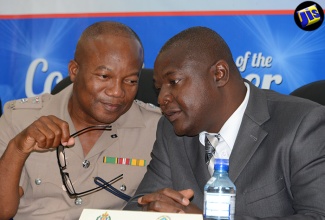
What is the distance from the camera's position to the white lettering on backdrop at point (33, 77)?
13.4 feet

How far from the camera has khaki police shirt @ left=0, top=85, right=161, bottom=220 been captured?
2.79 metres

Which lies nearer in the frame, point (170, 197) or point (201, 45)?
point (170, 197)

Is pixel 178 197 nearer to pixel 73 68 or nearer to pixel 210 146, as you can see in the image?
pixel 210 146

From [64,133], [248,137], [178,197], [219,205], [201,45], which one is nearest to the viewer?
[219,205]

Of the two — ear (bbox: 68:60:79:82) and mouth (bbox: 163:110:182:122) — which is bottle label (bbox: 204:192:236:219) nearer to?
mouth (bbox: 163:110:182:122)

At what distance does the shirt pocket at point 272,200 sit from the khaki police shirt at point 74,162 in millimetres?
727

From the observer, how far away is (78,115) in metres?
3.01

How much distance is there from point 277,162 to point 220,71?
1.48 feet

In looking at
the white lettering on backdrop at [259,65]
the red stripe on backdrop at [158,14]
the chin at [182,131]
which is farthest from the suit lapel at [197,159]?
the red stripe on backdrop at [158,14]

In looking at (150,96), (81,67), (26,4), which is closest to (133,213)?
(81,67)

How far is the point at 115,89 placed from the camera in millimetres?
2764

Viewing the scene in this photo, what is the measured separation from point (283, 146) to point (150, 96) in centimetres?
105

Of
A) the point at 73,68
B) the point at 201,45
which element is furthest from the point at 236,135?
the point at 73,68

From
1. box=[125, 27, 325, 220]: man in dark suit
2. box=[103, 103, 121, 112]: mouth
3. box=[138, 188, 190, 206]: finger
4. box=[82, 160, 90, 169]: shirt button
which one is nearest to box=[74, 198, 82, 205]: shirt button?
box=[82, 160, 90, 169]: shirt button
